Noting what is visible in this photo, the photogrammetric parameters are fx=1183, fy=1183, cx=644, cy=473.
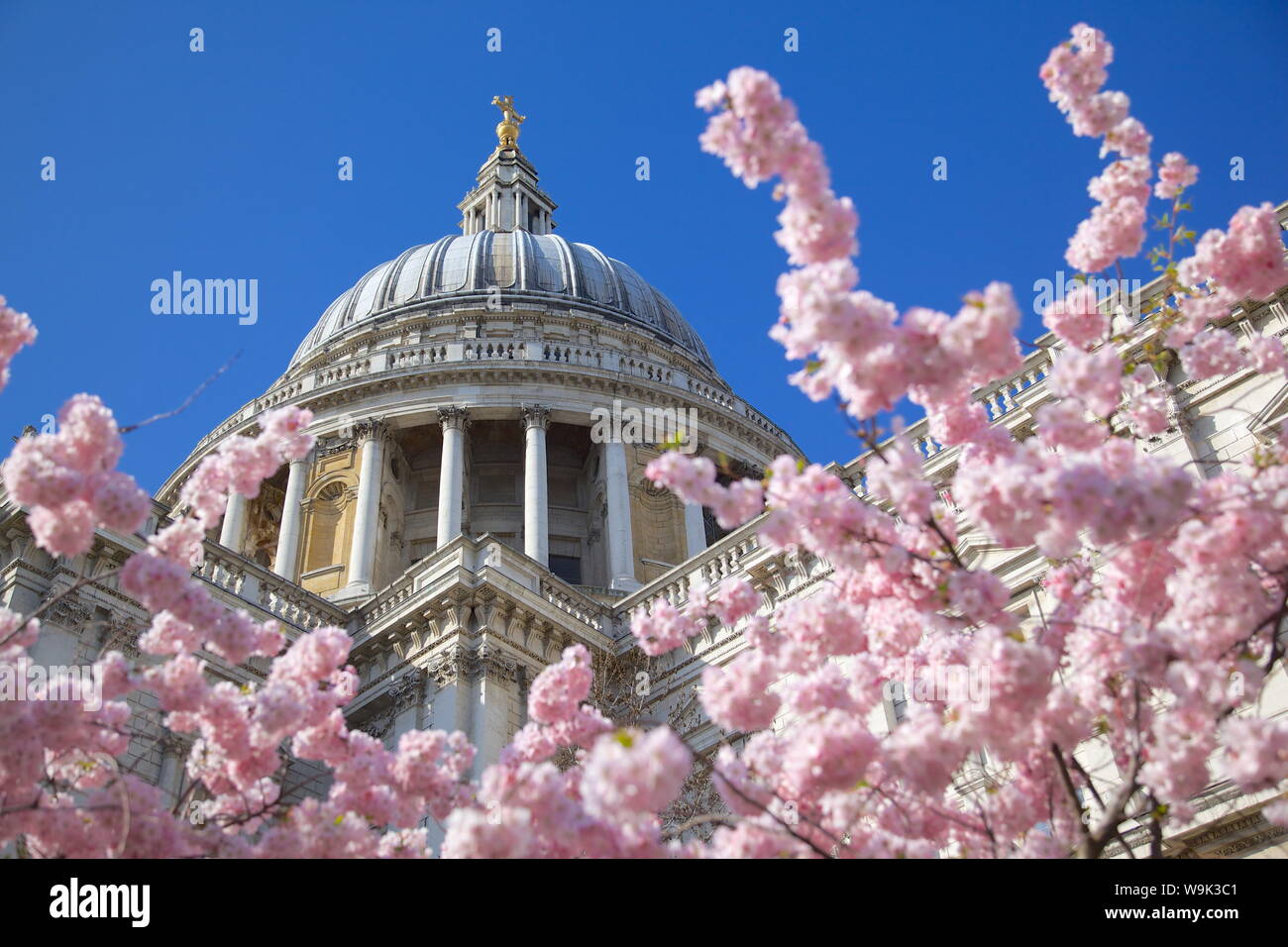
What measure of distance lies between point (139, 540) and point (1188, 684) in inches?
667

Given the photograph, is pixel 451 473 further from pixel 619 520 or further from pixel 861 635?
pixel 861 635

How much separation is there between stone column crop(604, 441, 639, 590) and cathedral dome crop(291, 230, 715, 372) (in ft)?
32.9

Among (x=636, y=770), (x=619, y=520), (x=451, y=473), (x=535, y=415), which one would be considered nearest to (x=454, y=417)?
(x=535, y=415)

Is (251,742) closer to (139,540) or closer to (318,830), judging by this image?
(318,830)

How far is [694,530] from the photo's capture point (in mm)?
37781

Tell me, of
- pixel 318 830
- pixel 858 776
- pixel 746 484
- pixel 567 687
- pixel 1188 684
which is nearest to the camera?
pixel 1188 684

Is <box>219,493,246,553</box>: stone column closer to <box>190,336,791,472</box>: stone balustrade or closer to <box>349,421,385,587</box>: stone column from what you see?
<box>190,336,791,472</box>: stone balustrade

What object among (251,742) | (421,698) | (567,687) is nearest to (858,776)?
(567,687)

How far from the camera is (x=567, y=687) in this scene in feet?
34.1

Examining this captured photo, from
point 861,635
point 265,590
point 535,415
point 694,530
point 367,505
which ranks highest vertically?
point 535,415

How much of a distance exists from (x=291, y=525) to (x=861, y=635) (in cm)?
3016

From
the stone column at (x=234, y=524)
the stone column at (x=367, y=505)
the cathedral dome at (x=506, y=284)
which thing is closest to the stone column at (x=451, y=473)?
the stone column at (x=367, y=505)

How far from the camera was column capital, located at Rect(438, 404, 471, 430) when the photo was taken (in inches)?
1494

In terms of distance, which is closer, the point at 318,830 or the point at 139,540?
the point at 318,830
